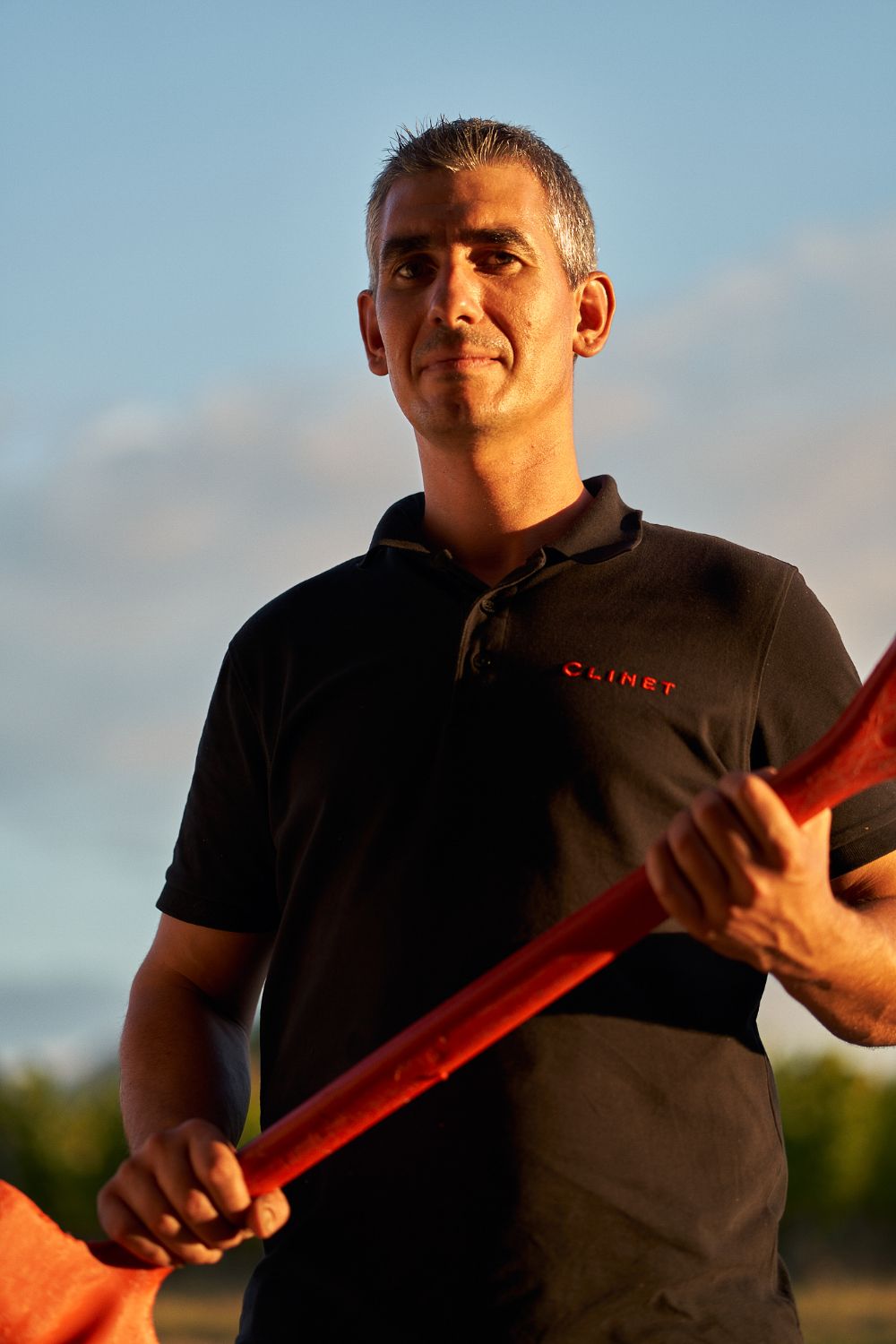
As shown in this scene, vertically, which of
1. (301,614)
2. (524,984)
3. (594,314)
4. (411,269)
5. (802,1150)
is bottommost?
(802,1150)

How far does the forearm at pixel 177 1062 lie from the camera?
2.62 m

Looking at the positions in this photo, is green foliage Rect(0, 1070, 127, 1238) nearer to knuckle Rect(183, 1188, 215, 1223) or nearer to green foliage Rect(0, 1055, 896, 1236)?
green foliage Rect(0, 1055, 896, 1236)

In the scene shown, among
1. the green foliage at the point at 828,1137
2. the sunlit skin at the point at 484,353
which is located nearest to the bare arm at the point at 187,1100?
the sunlit skin at the point at 484,353

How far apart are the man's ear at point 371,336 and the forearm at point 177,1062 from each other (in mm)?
1248

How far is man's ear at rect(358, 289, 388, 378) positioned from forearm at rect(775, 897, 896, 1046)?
56.6 inches

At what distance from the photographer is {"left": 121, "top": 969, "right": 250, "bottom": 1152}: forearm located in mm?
2619

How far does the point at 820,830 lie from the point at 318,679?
1069 mm

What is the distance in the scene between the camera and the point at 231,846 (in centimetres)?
279

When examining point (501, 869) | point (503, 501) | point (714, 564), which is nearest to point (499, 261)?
point (503, 501)

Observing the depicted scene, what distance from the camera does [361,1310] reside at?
2.26m

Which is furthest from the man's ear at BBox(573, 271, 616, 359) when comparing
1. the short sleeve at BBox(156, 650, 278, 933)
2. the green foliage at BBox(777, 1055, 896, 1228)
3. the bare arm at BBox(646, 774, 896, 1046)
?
the green foliage at BBox(777, 1055, 896, 1228)

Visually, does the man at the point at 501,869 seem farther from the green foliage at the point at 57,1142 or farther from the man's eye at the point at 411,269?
the green foliage at the point at 57,1142

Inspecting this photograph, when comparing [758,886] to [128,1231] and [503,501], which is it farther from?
[503,501]

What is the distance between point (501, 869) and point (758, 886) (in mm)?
613
